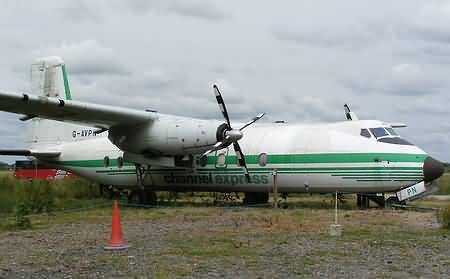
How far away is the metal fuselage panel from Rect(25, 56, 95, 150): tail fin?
133 inches

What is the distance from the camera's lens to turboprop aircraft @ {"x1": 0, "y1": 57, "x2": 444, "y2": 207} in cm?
1691

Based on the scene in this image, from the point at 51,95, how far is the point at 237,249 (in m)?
15.7

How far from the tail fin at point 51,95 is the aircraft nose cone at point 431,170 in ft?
42.9

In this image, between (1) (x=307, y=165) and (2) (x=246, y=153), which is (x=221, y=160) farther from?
(1) (x=307, y=165)

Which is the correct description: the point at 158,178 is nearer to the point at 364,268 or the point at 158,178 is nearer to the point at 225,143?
the point at 225,143

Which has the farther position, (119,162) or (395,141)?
(119,162)

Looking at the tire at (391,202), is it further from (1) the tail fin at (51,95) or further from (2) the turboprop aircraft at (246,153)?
(1) the tail fin at (51,95)

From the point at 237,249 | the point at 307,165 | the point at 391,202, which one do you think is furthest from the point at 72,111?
the point at 391,202

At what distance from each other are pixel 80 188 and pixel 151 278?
2173 centimetres

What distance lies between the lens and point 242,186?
1958 centimetres

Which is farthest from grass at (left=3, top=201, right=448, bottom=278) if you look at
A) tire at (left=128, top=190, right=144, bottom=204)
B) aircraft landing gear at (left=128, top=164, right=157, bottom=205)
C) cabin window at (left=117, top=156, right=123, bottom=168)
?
cabin window at (left=117, top=156, right=123, bottom=168)

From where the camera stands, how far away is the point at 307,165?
18.0 metres

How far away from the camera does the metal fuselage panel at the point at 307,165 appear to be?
16922 mm

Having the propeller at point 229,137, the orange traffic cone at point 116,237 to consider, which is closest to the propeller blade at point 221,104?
the propeller at point 229,137
